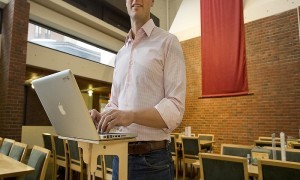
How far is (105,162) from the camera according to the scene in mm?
3004

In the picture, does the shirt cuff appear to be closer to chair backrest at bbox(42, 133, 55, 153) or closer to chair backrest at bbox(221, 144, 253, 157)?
chair backrest at bbox(221, 144, 253, 157)

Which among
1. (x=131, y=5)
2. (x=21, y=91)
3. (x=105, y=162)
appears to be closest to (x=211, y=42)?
(x=105, y=162)

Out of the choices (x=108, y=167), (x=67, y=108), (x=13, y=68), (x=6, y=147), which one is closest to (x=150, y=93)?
(x=67, y=108)

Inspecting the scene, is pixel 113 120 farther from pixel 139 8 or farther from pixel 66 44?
pixel 66 44

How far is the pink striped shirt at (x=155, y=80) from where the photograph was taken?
0.85 metres

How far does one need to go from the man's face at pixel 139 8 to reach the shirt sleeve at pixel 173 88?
155mm

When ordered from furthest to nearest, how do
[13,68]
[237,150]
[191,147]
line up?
[13,68]
[191,147]
[237,150]

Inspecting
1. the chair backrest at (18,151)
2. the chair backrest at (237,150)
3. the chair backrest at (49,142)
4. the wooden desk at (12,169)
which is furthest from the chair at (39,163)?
the chair backrest at (237,150)

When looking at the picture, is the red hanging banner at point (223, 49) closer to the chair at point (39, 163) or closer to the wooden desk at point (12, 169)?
the chair at point (39, 163)

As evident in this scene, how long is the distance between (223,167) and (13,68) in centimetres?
419

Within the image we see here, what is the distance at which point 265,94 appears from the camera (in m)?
5.17

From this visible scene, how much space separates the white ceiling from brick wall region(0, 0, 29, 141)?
398 centimetres

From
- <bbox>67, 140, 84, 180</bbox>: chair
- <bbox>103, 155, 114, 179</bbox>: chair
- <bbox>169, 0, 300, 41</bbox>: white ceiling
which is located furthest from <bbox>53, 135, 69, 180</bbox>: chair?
<bbox>169, 0, 300, 41</bbox>: white ceiling

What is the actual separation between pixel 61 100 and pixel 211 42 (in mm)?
5207
